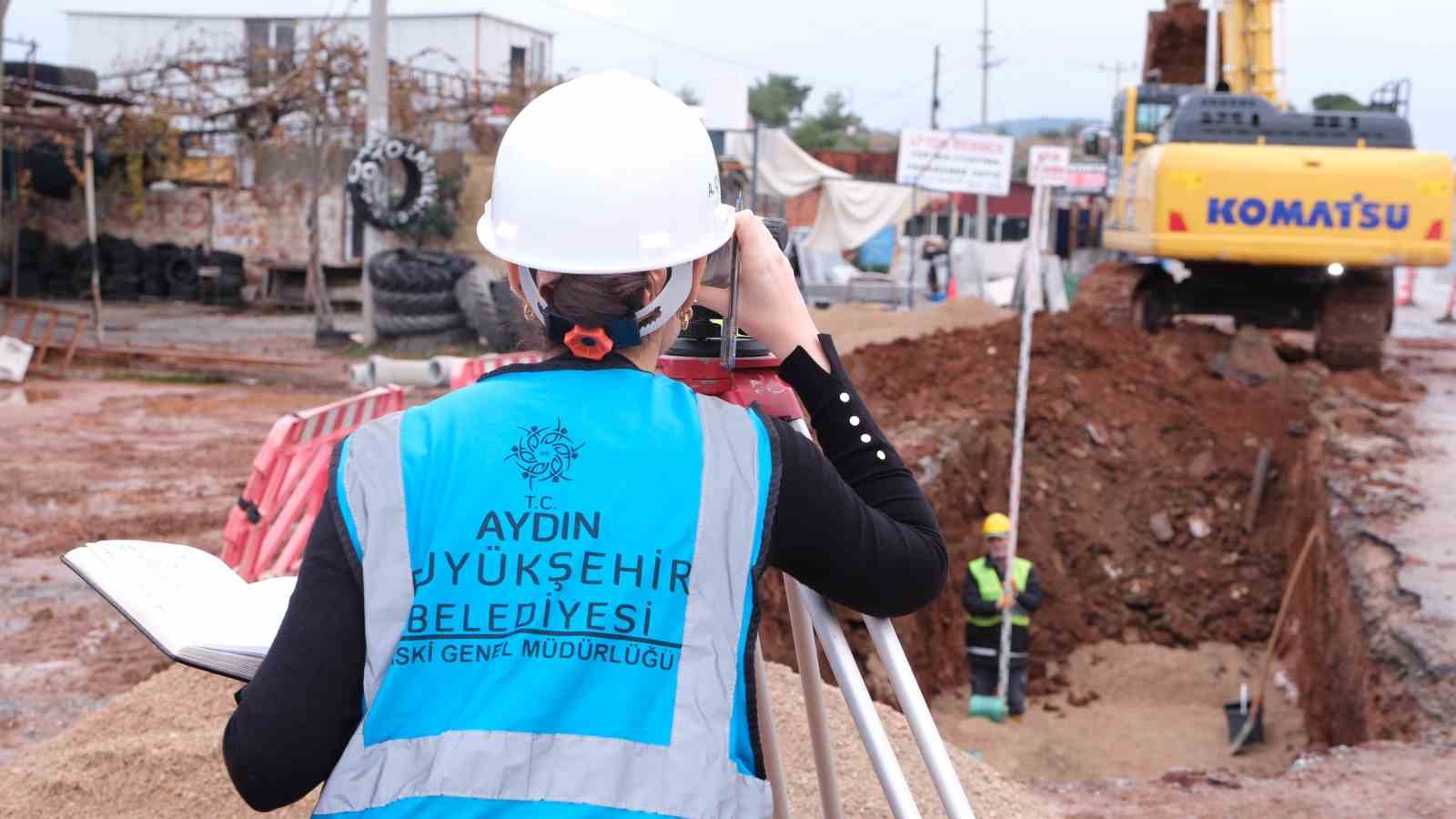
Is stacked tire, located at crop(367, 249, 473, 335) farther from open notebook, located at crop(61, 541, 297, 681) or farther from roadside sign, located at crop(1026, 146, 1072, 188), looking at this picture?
open notebook, located at crop(61, 541, 297, 681)

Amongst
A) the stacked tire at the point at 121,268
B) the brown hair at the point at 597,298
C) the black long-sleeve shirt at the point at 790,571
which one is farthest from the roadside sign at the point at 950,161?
the brown hair at the point at 597,298

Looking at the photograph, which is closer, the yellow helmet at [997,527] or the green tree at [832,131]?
the yellow helmet at [997,527]

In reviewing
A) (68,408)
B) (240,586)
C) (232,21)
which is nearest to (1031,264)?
(240,586)

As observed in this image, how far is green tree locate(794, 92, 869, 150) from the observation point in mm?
60750

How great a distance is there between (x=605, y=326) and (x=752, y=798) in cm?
58

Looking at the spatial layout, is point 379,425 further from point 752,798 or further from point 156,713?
point 156,713

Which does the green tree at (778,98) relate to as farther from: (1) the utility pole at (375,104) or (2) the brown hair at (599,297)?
(2) the brown hair at (599,297)

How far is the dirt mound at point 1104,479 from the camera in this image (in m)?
10.1

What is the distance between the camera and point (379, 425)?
1.67 m

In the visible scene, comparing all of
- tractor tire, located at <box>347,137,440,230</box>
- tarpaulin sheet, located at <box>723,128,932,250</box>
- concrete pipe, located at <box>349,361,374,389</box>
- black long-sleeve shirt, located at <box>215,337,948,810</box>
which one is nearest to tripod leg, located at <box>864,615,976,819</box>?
black long-sleeve shirt, located at <box>215,337,948,810</box>

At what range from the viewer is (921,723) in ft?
6.61

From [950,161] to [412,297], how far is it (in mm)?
8235

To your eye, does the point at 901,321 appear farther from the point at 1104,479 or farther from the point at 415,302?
the point at 1104,479

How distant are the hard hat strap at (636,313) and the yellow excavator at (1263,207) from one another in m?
11.1
